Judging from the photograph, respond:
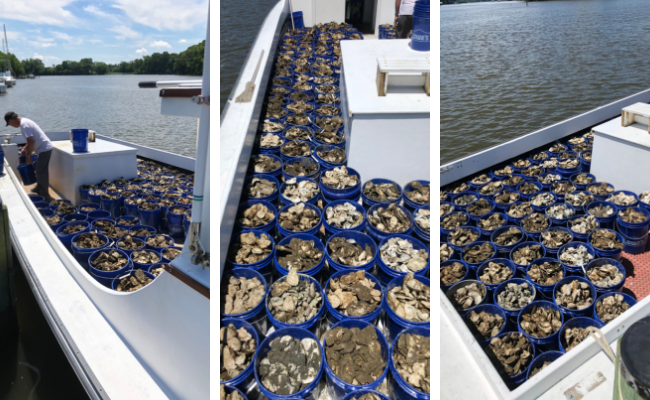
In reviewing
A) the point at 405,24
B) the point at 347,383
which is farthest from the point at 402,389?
the point at 405,24

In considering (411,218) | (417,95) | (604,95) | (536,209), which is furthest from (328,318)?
(604,95)

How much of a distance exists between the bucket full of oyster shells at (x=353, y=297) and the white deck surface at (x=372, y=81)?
114cm

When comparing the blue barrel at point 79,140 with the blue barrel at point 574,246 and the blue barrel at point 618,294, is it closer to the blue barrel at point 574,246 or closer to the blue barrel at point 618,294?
the blue barrel at point 574,246

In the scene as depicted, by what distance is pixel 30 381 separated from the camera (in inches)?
122

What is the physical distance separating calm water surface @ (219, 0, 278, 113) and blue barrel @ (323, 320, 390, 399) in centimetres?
224

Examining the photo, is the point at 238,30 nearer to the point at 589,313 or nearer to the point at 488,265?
the point at 488,265

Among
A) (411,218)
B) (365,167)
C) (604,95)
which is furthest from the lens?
(604,95)

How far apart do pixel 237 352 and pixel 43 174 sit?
4.82 m

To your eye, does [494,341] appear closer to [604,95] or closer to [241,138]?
[241,138]

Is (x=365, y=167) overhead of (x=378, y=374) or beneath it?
overhead

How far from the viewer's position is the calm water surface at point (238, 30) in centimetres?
366

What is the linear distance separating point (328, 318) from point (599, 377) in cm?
120

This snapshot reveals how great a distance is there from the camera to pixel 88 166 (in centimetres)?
485

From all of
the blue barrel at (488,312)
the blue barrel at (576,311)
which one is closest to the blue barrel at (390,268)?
the blue barrel at (488,312)
